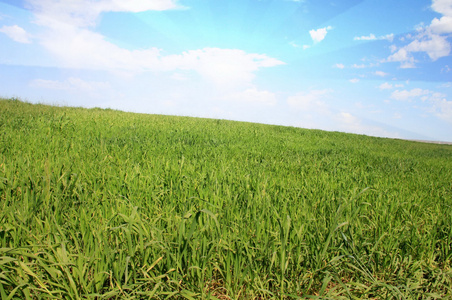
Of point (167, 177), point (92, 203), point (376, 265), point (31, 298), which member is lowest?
point (31, 298)

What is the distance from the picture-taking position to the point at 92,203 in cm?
249

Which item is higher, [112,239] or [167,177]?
[167,177]

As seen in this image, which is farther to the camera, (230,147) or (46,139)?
(230,147)

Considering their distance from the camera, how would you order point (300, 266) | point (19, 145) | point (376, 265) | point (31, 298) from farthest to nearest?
point (19, 145) → point (376, 265) → point (300, 266) → point (31, 298)

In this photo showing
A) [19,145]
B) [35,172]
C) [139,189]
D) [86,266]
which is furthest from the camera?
[19,145]

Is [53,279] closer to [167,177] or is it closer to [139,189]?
[139,189]

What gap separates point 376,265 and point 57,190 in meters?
2.93

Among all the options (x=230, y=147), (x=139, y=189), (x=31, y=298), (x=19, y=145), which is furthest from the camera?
(x=230, y=147)

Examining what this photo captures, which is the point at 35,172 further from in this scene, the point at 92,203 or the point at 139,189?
the point at 139,189

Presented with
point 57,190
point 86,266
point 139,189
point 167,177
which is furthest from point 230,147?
point 86,266

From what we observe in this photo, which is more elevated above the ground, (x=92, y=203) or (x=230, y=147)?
(x=230, y=147)

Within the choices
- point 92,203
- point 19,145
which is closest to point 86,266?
point 92,203

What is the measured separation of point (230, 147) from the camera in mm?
6078

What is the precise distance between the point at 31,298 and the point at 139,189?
130 cm
